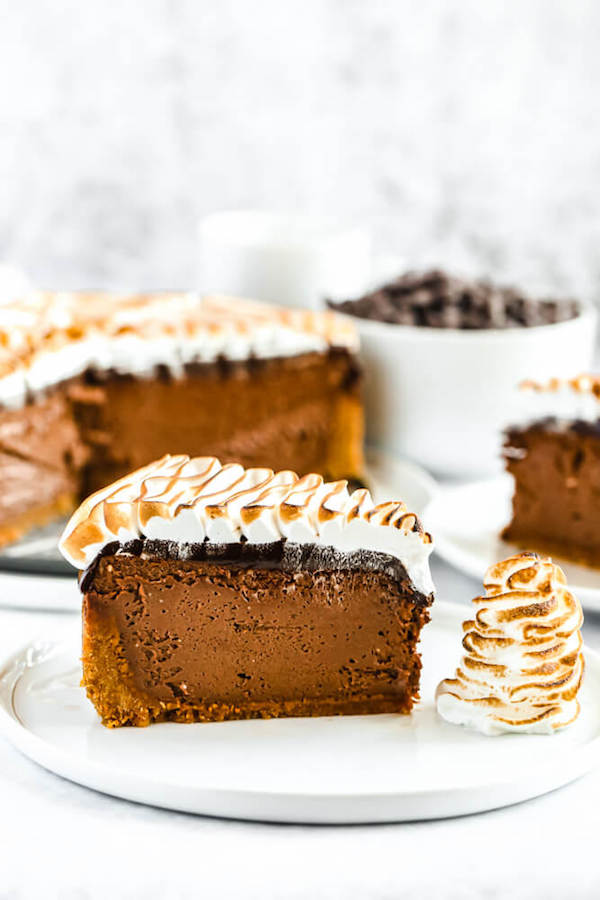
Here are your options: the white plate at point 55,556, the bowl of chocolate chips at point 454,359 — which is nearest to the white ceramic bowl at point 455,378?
the bowl of chocolate chips at point 454,359

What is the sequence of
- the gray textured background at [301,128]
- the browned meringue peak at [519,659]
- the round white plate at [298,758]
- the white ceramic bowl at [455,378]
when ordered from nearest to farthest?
the round white plate at [298,758]
the browned meringue peak at [519,659]
the white ceramic bowl at [455,378]
the gray textured background at [301,128]

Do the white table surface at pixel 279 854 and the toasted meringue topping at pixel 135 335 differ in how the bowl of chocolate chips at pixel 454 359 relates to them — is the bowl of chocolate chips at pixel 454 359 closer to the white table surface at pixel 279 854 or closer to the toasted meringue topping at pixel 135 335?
the toasted meringue topping at pixel 135 335

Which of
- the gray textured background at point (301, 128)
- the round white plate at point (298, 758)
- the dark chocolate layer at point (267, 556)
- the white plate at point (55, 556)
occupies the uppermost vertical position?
the gray textured background at point (301, 128)

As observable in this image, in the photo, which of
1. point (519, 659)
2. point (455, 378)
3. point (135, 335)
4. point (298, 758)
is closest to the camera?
point (298, 758)

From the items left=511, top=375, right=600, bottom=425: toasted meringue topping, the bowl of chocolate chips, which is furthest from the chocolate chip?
left=511, top=375, right=600, bottom=425: toasted meringue topping

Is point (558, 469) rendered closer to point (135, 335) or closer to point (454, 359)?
point (454, 359)

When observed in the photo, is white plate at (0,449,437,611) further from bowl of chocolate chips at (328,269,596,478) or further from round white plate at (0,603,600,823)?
round white plate at (0,603,600,823)

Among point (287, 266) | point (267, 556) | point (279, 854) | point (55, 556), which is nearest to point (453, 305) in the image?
point (287, 266)

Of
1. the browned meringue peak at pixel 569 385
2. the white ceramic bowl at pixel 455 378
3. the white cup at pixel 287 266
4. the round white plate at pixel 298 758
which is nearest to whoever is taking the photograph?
the round white plate at pixel 298 758
